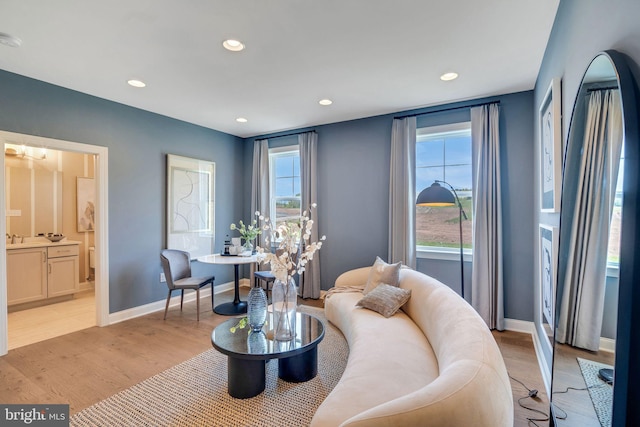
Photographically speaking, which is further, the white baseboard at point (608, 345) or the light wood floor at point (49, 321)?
the light wood floor at point (49, 321)

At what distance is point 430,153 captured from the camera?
403 cm

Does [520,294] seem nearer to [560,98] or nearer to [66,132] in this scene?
[560,98]

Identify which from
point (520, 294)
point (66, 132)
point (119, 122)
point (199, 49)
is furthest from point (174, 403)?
point (520, 294)

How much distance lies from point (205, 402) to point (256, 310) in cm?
70

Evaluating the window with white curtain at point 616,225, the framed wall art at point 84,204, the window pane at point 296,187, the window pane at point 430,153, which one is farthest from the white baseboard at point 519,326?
the framed wall art at point 84,204

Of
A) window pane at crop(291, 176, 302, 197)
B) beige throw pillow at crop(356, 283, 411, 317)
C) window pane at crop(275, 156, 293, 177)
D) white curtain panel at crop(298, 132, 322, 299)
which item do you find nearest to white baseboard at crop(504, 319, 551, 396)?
beige throw pillow at crop(356, 283, 411, 317)

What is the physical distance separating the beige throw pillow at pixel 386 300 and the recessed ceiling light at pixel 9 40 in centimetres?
357

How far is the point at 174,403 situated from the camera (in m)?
2.16

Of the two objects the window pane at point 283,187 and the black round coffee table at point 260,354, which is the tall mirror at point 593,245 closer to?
the black round coffee table at point 260,354

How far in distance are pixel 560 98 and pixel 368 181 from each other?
8.31 ft

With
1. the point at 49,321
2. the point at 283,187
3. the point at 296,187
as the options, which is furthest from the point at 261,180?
the point at 49,321

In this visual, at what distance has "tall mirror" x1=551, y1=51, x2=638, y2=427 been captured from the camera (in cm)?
93

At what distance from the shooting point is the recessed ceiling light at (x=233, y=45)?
2357 mm

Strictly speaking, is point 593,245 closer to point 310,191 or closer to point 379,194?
point 379,194
